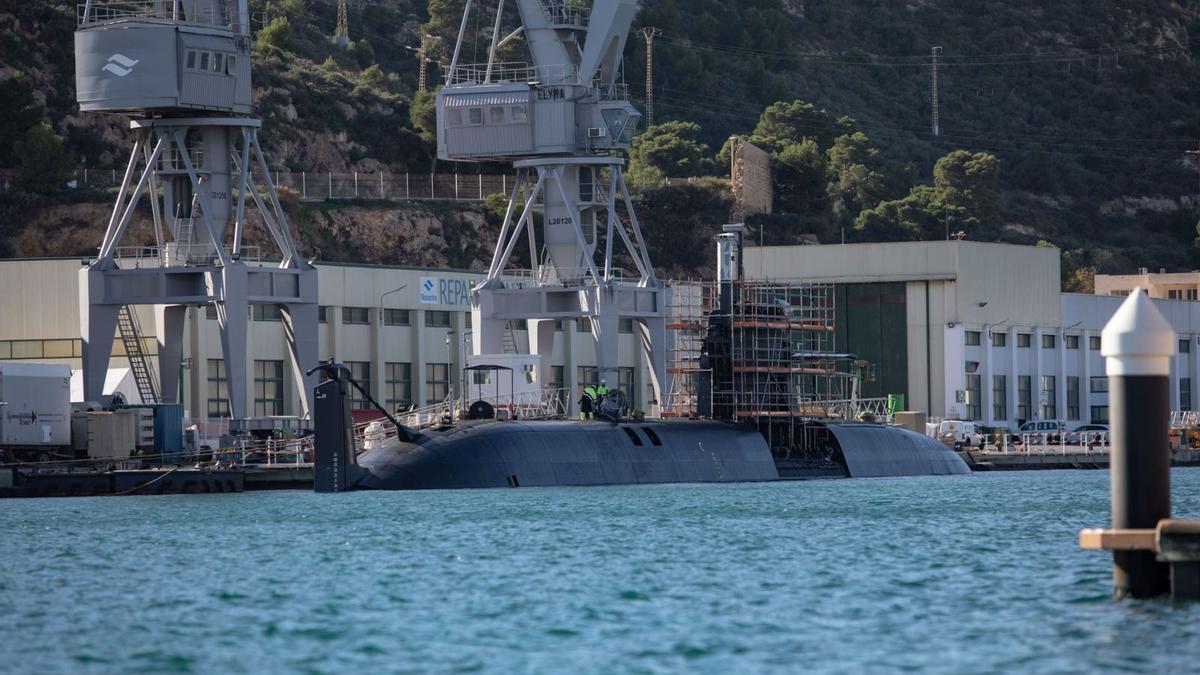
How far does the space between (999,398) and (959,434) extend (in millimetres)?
14938

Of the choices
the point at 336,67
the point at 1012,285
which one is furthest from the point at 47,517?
the point at 336,67

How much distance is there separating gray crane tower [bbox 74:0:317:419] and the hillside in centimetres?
3511

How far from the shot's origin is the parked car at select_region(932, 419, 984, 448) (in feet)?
319

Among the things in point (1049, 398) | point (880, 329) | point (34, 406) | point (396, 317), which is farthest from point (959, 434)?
point (34, 406)

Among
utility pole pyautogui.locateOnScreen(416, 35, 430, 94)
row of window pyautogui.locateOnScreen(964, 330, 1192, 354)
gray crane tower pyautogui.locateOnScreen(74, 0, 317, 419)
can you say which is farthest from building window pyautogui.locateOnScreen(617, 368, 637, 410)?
utility pole pyautogui.locateOnScreen(416, 35, 430, 94)

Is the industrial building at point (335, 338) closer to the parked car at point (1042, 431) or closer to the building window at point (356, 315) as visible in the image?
the building window at point (356, 315)

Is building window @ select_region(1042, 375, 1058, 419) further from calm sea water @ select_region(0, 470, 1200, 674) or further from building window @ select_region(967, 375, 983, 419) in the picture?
calm sea water @ select_region(0, 470, 1200, 674)

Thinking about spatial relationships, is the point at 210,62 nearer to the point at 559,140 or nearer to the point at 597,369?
the point at 559,140

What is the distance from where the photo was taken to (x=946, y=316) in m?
108

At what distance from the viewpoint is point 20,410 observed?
241 feet

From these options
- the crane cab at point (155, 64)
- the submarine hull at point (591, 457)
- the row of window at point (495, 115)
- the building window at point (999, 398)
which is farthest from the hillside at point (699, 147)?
the submarine hull at point (591, 457)

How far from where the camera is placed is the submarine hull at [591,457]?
62.6m

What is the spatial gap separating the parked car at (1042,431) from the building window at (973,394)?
8.04ft

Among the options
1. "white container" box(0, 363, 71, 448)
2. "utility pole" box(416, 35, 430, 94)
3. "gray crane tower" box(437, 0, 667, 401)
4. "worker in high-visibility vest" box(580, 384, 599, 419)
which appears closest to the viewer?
"worker in high-visibility vest" box(580, 384, 599, 419)
